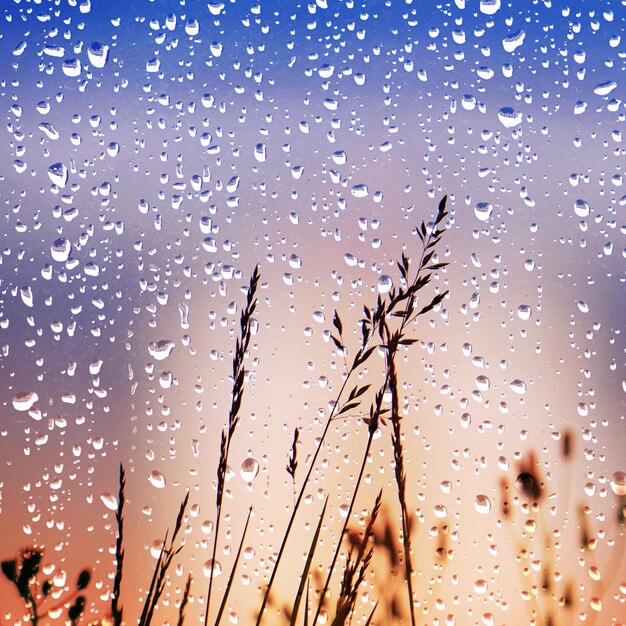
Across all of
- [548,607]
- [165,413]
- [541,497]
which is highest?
[165,413]

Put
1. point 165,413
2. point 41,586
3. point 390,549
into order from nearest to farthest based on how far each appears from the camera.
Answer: point 41,586 → point 390,549 → point 165,413

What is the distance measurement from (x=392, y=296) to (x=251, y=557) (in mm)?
728

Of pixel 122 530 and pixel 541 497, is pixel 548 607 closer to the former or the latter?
pixel 541 497

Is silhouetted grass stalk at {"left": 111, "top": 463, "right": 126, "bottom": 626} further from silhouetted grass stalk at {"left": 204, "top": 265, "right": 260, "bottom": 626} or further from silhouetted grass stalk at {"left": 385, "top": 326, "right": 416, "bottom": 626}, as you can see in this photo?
Answer: silhouetted grass stalk at {"left": 385, "top": 326, "right": 416, "bottom": 626}

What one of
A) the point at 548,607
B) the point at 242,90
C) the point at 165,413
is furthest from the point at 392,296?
the point at 242,90

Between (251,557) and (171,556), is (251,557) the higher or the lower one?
the lower one

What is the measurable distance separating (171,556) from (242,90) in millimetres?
1192

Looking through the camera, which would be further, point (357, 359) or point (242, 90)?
point (242, 90)

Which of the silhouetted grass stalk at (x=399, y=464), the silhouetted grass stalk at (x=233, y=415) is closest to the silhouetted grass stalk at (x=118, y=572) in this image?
the silhouetted grass stalk at (x=233, y=415)

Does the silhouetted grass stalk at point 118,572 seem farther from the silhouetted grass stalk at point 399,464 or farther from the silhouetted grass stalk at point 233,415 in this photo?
the silhouetted grass stalk at point 399,464

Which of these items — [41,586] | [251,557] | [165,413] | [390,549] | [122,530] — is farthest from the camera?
[165,413]

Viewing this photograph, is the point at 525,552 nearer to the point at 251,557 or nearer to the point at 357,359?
the point at 251,557

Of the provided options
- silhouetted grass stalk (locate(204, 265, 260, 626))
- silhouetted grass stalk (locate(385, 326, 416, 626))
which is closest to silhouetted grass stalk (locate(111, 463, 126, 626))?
silhouetted grass stalk (locate(204, 265, 260, 626))

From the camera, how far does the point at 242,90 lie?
133cm
